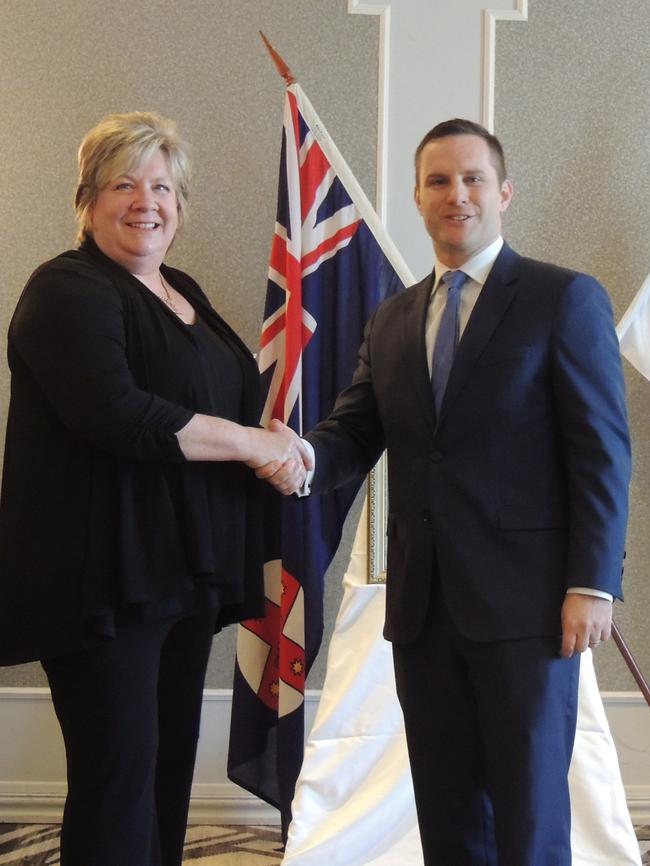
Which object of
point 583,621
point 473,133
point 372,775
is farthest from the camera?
point 372,775

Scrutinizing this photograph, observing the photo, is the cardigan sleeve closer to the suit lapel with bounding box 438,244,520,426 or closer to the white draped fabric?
the suit lapel with bounding box 438,244,520,426

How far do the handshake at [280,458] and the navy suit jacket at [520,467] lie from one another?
9.9 inches

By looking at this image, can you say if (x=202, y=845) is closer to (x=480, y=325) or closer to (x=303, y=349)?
(x=303, y=349)

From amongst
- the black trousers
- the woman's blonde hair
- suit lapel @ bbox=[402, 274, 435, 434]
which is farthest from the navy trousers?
the woman's blonde hair

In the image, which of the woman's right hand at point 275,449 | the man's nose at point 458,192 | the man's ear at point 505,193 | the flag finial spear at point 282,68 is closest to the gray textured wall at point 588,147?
the flag finial spear at point 282,68

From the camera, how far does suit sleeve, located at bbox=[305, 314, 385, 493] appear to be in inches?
74.5

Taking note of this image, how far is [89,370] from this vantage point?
148 cm

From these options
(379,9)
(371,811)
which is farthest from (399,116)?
(371,811)

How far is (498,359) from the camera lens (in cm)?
154

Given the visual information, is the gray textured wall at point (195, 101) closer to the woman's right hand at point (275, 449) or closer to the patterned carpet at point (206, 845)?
the patterned carpet at point (206, 845)

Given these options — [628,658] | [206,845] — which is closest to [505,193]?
[628,658]

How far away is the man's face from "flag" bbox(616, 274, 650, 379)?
1.00 m

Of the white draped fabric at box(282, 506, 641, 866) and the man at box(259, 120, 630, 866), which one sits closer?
the man at box(259, 120, 630, 866)

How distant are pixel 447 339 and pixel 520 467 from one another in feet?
0.89
